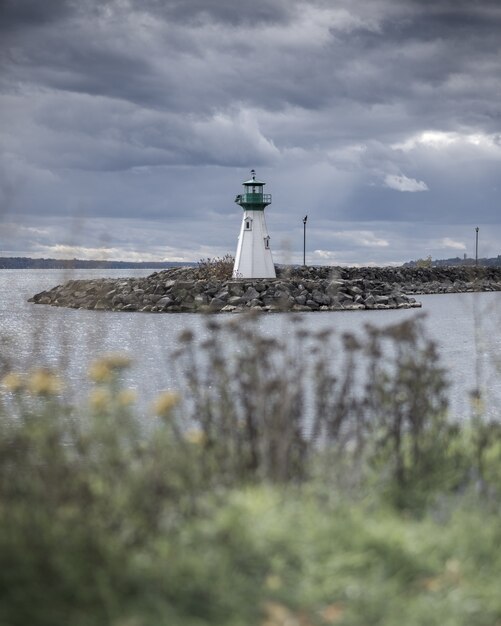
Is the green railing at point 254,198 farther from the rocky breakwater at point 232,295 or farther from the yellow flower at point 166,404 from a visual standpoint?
the yellow flower at point 166,404

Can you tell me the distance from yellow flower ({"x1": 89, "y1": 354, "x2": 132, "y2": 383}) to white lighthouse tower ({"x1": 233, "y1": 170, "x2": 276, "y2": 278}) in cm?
4285

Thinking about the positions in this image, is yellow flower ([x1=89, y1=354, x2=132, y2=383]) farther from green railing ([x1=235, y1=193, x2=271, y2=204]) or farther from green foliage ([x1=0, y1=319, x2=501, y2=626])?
green railing ([x1=235, y1=193, x2=271, y2=204])

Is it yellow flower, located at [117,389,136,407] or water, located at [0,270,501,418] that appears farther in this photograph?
water, located at [0,270,501,418]

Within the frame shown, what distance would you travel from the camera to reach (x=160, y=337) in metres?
13.5

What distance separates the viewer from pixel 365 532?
466 centimetres

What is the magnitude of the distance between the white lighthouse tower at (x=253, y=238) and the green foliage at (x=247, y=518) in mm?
41564

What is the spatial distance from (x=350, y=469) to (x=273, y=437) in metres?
0.67

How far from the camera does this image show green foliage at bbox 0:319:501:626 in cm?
375

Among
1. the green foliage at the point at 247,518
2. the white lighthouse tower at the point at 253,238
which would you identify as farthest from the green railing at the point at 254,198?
the green foliage at the point at 247,518

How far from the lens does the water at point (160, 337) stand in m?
7.45

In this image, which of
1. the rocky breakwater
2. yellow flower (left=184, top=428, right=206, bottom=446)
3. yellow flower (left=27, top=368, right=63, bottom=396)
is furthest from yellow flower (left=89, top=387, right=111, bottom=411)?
the rocky breakwater

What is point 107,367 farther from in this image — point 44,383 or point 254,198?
point 254,198

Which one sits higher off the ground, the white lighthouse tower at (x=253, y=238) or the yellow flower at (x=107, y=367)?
the white lighthouse tower at (x=253, y=238)

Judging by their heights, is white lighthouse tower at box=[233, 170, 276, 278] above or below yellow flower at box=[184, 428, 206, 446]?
above
